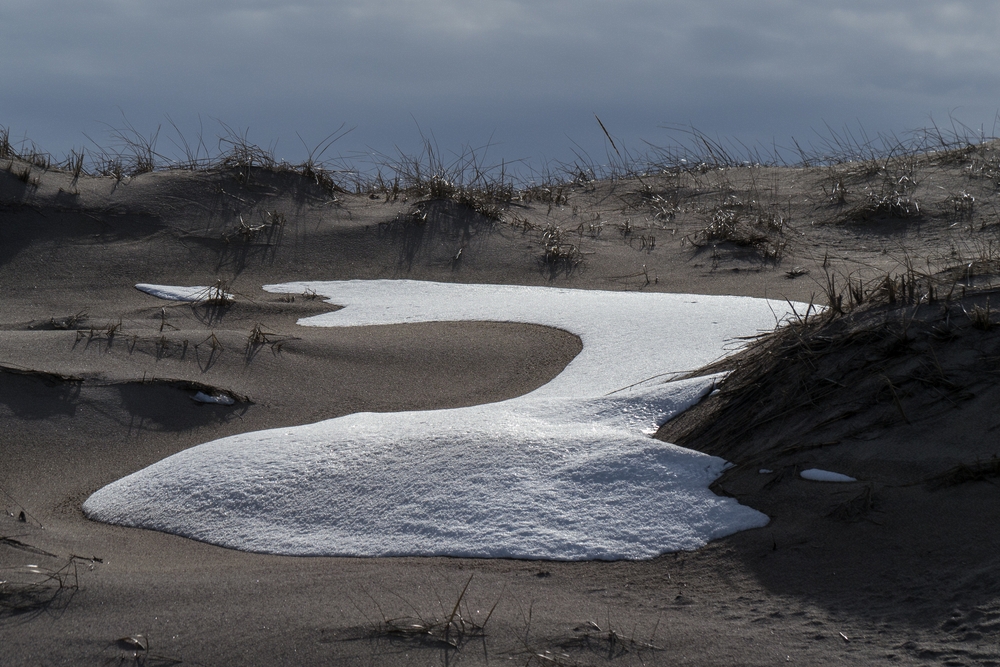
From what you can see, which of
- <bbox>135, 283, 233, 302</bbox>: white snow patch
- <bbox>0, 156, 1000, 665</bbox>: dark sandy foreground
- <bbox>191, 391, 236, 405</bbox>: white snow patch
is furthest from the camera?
<bbox>135, 283, 233, 302</bbox>: white snow patch

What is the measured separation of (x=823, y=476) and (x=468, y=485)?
123 centimetres

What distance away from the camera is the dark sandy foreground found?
2258 millimetres

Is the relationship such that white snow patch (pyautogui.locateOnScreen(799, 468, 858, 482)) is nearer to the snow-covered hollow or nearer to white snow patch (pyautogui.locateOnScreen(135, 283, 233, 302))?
the snow-covered hollow

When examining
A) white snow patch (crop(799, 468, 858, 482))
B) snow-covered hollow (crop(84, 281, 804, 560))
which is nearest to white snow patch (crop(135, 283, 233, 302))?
snow-covered hollow (crop(84, 281, 804, 560))

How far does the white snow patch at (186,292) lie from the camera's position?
6.75 metres

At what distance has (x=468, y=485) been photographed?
3.11 meters

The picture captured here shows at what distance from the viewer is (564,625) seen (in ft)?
7.61

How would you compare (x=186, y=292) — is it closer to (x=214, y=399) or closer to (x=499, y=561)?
(x=214, y=399)

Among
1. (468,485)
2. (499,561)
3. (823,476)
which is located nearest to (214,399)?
(468,485)

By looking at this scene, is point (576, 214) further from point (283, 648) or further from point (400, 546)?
point (283, 648)

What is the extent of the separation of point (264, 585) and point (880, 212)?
7838 millimetres

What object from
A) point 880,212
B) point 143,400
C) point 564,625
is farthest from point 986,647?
point 880,212

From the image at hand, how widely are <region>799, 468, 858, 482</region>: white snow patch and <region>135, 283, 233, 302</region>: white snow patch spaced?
4.96 metres

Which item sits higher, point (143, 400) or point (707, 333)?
point (707, 333)
